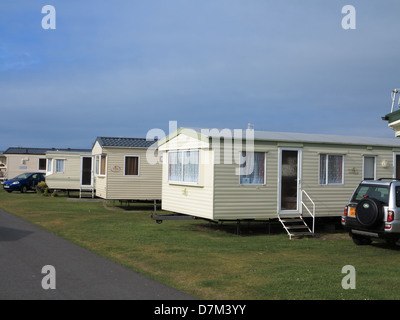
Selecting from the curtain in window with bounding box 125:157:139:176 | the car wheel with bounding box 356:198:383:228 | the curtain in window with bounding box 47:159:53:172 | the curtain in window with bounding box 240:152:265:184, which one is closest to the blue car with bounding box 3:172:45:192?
the curtain in window with bounding box 47:159:53:172

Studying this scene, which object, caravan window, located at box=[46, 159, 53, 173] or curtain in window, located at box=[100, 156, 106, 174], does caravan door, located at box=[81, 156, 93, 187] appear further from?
curtain in window, located at box=[100, 156, 106, 174]

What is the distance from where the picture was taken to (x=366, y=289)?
284 inches

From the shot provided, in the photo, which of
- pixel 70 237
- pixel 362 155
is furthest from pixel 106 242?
pixel 362 155

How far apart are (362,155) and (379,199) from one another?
4289mm

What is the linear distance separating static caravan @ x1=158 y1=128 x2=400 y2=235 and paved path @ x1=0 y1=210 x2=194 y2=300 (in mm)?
4421

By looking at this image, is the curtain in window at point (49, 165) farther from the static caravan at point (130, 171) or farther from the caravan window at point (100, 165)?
the static caravan at point (130, 171)

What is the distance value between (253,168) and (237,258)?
4419 mm

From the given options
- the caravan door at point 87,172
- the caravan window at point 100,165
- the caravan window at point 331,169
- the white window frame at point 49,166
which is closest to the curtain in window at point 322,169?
the caravan window at point 331,169

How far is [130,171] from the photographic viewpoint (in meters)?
22.3

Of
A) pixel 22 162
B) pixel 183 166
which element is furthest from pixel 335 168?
pixel 22 162

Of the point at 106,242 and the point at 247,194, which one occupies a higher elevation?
the point at 247,194

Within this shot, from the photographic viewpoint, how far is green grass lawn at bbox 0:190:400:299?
23.6 ft

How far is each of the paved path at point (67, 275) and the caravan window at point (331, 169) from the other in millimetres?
7957
